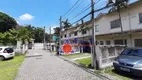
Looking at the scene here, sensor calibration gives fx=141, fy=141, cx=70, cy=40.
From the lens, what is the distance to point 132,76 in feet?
26.1

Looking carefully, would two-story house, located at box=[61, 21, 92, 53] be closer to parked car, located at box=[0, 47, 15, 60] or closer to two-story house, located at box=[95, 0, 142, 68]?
two-story house, located at box=[95, 0, 142, 68]

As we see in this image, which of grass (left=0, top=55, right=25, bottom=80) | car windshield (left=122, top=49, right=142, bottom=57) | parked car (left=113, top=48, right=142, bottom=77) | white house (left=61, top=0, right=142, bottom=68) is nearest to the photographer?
parked car (left=113, top=48, right=142, bottom=77)

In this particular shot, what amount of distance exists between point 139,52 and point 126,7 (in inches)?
404

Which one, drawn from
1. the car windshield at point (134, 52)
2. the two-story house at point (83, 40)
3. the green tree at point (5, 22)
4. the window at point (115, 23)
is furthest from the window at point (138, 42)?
the green tree at point (5, 22)

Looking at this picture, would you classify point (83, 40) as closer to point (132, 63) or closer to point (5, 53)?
point (5, 53)

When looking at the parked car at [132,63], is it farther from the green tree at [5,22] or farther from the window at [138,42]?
the green tree at [5,22]

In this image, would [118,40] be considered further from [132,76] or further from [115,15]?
[132,76]

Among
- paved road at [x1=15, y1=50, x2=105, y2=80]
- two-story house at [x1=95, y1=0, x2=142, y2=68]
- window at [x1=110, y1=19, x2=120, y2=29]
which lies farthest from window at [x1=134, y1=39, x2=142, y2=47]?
paved road at [x1=15, y1=50, x2=105, y2=80]

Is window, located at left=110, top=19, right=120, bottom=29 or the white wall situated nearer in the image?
the white wall

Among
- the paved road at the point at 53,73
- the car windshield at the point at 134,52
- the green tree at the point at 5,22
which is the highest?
the green tree at the point at 5,22

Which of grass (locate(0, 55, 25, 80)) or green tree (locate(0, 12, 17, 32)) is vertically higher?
green tree (locate(0, 12, 17, 32))

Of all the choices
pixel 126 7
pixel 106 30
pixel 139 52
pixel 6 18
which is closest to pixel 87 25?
pixel 106 30

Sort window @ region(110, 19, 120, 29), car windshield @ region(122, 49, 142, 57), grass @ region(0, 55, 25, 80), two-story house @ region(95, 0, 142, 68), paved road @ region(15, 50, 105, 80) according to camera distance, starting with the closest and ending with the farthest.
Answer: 1. paved road @ region(15, 50, 105, 80)
2. grass @ region(0, 55, 25, 80)
3. car windshield @ region(122, 49, 142, 57)
4. two-story house @ region(95, 0, 142, 68)
5. window @ region(110, 19, 120, 29)

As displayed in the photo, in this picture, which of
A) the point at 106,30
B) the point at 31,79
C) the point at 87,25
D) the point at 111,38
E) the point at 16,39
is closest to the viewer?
the point at 31,79
